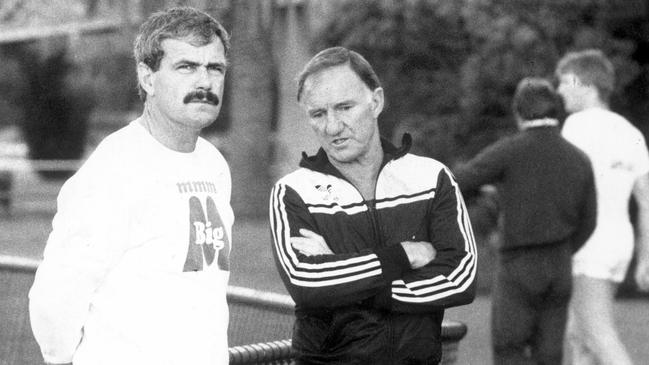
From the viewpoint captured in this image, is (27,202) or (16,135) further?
(16,135)

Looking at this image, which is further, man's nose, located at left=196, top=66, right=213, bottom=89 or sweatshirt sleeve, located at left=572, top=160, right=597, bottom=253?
sweatshirt sleeve, located at left=572, top=160, right=597, bottom=253

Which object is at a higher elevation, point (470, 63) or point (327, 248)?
point (470, 63)

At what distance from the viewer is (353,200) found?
4.23 meters

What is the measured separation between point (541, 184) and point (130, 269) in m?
4.40

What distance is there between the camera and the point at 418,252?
4199 mm

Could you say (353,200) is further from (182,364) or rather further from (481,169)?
(481,169)

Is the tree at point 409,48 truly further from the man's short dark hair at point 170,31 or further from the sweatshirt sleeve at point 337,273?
Answer: the man's short dark hair at point 170,31

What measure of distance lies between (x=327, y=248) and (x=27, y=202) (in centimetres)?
2214

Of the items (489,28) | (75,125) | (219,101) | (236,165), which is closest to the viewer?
(219,101)

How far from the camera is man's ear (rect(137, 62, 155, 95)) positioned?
145 inches

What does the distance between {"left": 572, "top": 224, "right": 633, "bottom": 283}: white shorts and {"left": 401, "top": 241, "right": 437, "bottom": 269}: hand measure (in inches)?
148

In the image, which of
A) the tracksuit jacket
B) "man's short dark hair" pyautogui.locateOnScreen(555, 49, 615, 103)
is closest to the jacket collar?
the tracksuit jacket

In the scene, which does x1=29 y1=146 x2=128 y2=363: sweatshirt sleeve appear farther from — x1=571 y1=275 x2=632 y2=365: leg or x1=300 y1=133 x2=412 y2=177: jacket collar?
x1=571 y1=275 x2=632 y2=365: leg

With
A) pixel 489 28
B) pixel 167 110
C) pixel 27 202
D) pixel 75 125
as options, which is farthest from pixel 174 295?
pixel 75 125
